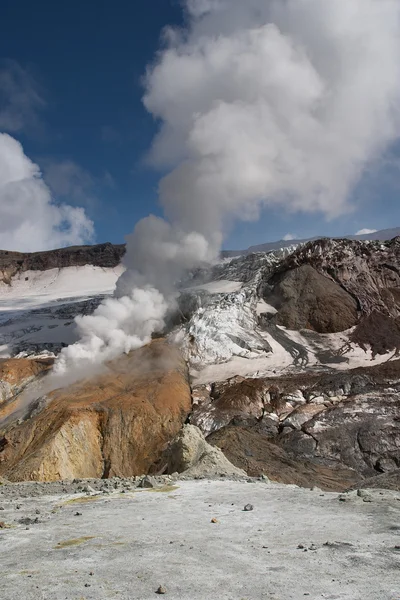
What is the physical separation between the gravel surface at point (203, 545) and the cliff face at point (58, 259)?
129365 mm

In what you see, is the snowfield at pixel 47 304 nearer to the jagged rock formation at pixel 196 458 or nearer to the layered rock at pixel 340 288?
the layered rock at pixel 340 288

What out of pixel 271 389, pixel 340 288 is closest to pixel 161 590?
pixel 271 389

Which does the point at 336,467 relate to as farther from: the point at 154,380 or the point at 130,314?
A: the point at 130,314

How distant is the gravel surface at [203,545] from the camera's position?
561cm

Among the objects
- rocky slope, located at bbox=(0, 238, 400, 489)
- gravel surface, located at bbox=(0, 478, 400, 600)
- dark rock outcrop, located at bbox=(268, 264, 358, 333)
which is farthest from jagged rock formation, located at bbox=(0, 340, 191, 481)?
dark rock outcrop, located at bbox=(268, 264, 358, 333)

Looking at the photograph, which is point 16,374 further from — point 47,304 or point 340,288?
point 47,304

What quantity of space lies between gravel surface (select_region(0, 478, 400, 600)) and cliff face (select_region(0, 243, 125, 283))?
→ 5093 inches

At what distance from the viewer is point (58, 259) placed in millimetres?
137750

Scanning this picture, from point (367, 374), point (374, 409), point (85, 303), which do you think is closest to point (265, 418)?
point (374, 409)

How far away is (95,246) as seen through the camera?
14525 cm

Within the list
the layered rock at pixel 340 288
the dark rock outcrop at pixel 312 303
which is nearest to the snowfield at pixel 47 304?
the dark rock outcrop at pixel 312 303

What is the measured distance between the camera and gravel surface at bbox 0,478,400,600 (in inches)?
221

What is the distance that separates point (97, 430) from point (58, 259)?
370ft

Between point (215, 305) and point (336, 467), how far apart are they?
91.2 feet
